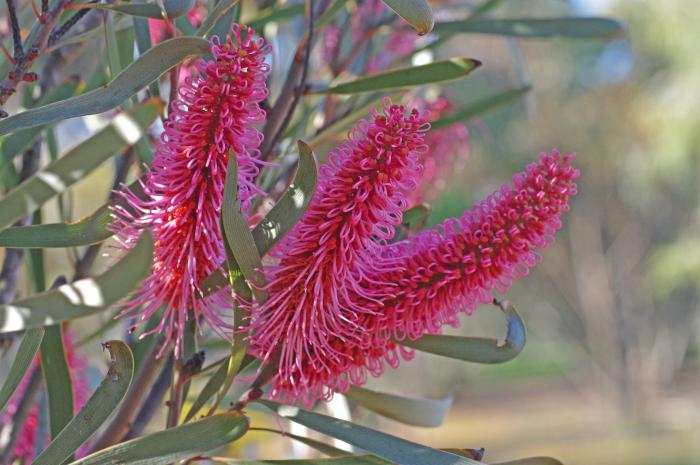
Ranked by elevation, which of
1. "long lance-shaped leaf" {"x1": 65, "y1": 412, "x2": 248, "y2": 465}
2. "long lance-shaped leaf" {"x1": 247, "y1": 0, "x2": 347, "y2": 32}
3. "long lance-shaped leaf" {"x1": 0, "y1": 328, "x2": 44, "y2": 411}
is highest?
"long lance-shaped leaf" {"x1": 247, "y1": 0, "x2": 347, "y2": 32}

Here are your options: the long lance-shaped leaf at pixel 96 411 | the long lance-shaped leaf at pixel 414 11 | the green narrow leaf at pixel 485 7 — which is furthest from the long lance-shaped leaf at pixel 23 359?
the green narrow leaf at pixel 485 7

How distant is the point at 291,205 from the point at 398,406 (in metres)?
0.23

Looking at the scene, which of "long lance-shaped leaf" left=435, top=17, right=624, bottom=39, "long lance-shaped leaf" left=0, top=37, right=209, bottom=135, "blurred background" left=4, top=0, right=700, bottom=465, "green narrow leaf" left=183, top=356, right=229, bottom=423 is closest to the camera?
"long lance-shaped leaf" left=0, top=37, right=209, bottom=135

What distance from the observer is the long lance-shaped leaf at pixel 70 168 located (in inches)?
15.0

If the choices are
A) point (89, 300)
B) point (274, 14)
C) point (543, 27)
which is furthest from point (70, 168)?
point (543, 27)

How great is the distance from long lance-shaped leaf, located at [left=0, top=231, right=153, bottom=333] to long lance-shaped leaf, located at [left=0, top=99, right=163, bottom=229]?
0.19 feet

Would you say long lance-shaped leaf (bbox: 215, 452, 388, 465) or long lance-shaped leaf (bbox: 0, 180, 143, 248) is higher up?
long lance-shaped leaf (bbox: 0, 180, 143, 248)

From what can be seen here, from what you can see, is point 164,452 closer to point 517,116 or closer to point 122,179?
point 122,179

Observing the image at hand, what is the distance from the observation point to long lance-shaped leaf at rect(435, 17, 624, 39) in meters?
0.84

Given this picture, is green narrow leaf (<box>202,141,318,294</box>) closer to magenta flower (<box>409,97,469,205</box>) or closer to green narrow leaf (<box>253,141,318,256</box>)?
green narrow leaf (<box>253,141,318,256</box>)

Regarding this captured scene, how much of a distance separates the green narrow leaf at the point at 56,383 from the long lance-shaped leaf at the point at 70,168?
0.18 metres

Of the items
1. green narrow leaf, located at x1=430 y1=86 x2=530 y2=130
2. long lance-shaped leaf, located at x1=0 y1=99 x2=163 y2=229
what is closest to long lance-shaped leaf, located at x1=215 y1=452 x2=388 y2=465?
long lance-shaped leaf, located at x1=0 y1=99 x2=163 y2=229

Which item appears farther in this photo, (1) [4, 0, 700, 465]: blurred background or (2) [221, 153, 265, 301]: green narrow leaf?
(1) [4, 0, 700, 465]: blurred background

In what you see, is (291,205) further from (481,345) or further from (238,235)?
(481,345)
